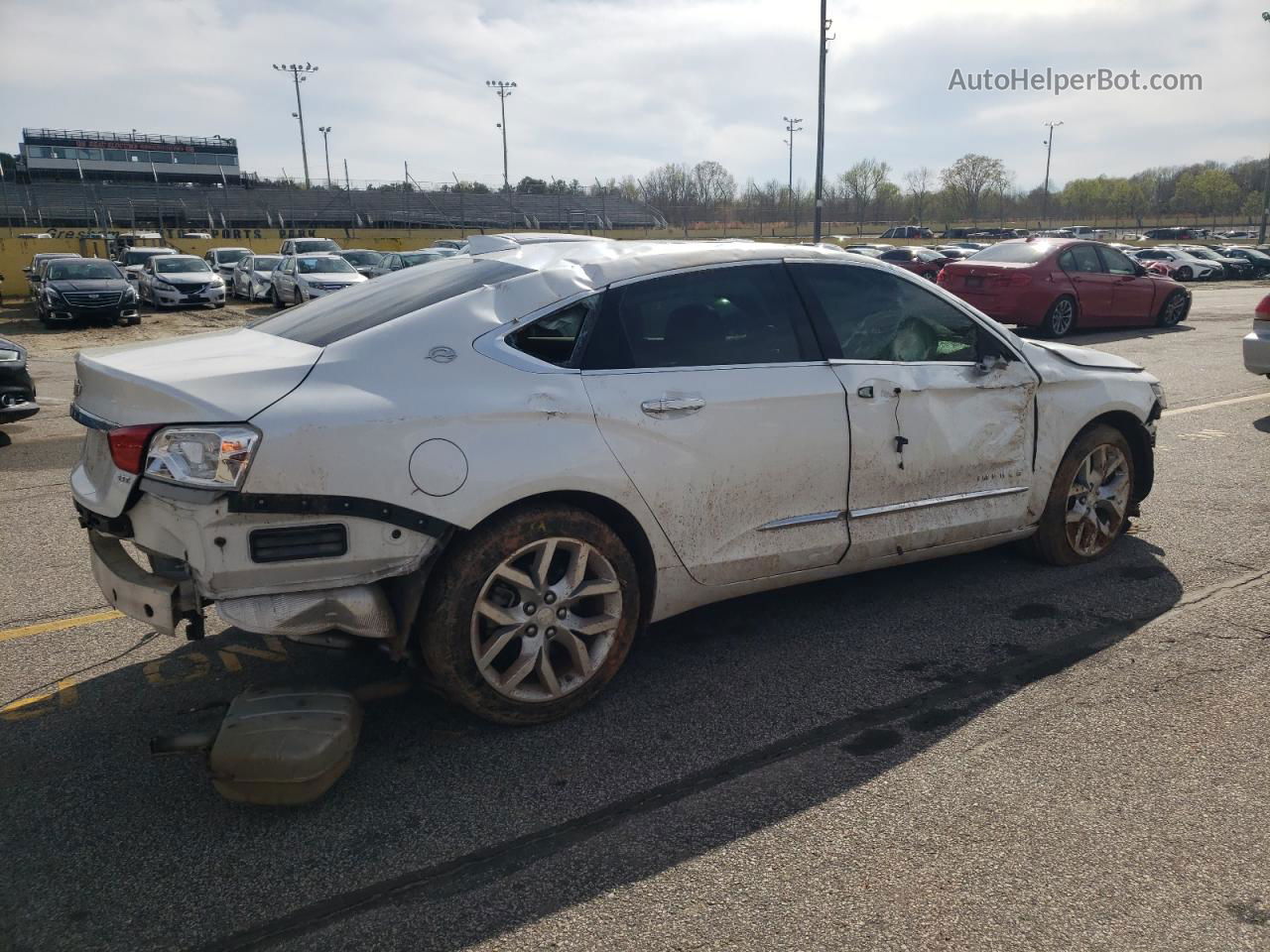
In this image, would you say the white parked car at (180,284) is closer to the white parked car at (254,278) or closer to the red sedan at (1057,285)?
the white parked car at (254,278)

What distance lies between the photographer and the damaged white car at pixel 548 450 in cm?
302

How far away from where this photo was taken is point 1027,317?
1531 cm

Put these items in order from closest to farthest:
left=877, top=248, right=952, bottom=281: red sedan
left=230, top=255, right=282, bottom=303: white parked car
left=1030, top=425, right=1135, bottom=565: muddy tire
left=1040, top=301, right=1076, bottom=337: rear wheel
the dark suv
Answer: left=1030, top=425, right=1135, bottom=565: muddy tire, left=1040, top=301, right=1076, bottom=337: rear wheel, the dark suv, left=230, top=255, right=282, bottom=303: white parked car, left=877, top=248, right=952, bottom=281: red sedan

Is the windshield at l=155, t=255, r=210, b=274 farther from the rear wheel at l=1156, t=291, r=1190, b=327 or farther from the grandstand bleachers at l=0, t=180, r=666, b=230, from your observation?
the grandstand bleachers at l=0, t=180, r=666, b=230

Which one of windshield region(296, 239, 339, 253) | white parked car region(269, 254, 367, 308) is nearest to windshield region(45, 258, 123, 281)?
white parked car region(269, 254, 367, 308)

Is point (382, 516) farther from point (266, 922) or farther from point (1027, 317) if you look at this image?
point (1027, 317)

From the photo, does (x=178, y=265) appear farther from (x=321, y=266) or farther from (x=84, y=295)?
(x=84, y=295)

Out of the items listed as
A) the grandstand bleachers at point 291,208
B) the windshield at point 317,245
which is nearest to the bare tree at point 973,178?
the grandstand bleachers at point 291,208

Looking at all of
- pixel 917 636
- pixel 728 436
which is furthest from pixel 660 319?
pixel 917 636

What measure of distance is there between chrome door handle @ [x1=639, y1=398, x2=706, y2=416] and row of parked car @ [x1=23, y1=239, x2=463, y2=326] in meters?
13.1

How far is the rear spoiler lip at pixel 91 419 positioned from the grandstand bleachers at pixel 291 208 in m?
50.8

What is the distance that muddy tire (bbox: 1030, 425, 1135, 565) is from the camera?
491 centimetres

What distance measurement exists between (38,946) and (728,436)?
2608 millimetres

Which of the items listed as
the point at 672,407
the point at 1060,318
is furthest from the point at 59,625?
the point at 1060,318
